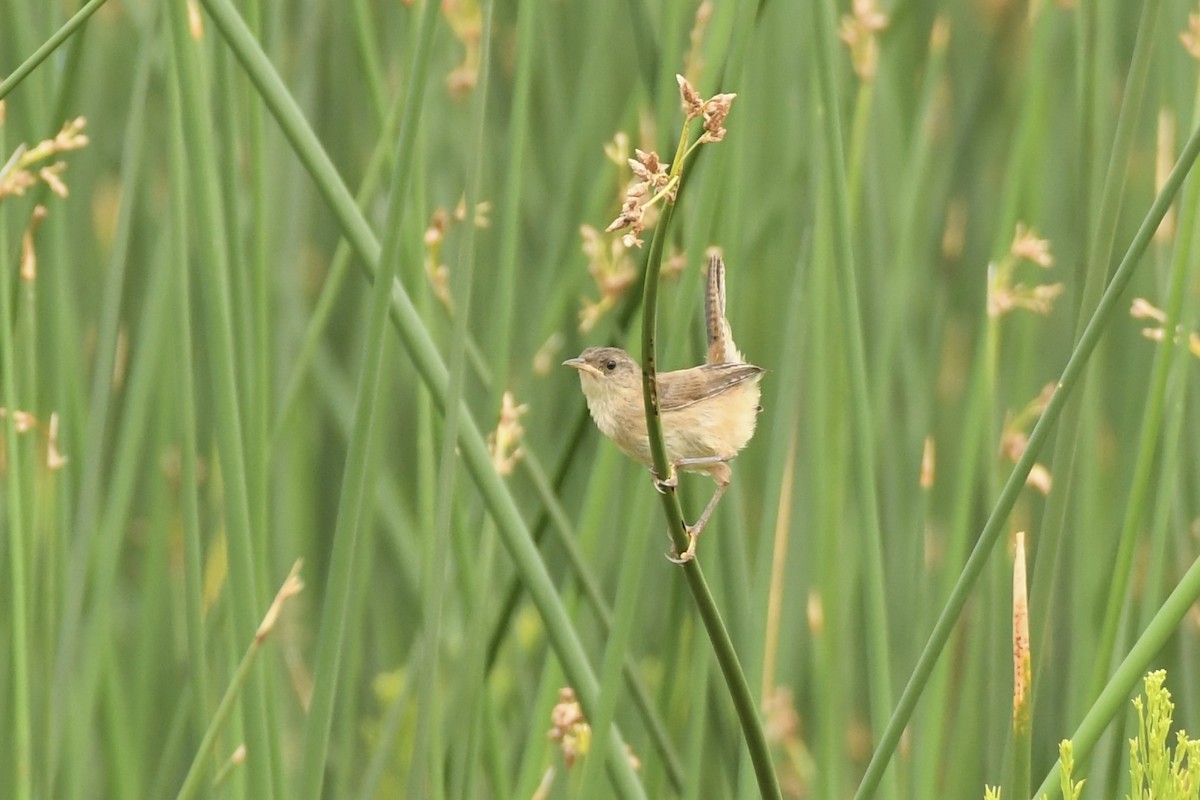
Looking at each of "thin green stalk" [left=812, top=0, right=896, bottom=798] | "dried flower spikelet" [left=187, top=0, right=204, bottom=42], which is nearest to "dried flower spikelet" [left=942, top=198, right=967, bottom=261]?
"thin green stalk" [left=812, top=0, right=896, bottom=798]

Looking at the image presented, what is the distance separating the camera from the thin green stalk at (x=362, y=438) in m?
1.34

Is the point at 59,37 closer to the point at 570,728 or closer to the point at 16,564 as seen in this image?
the point at 16,564

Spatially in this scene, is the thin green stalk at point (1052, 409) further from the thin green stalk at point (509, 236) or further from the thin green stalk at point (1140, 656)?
the thin green stalk at point (509, 236)

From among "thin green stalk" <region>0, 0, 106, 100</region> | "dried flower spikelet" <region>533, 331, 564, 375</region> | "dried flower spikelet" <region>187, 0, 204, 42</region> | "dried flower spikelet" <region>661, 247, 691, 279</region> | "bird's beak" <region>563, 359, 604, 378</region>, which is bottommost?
"dried flower spikelet" <region>533, 331, 564, 375</region>

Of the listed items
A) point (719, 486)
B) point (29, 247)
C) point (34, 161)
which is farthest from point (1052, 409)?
point (29, 247)

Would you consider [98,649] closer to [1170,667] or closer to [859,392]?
[859,392]

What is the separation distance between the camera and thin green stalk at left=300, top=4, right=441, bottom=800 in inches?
52.7

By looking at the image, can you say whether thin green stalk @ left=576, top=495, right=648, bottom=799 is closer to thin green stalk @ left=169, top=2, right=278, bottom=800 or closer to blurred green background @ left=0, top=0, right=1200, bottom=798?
blurred green background @ left=0, top=0, right=1200, bottom=798

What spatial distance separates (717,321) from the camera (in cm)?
190

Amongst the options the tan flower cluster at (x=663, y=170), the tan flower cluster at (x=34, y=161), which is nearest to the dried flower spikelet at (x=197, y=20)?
the tan flower cluster at (x=34, y=161)

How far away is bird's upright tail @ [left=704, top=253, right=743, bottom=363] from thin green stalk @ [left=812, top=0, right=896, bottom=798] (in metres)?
0.22

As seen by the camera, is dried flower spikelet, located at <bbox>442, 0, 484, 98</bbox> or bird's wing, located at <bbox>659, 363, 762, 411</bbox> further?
dried flower spikelet, located at <bbox>442, 0, 484, 98</bbox>

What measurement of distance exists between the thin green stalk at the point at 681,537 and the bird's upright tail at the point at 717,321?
0.64m

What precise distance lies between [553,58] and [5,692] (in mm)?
1324
